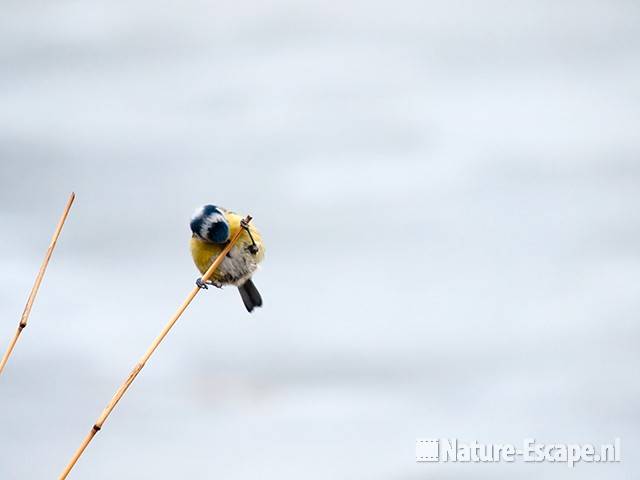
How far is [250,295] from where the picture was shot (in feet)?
38.8

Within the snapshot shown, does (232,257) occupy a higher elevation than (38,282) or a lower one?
higher

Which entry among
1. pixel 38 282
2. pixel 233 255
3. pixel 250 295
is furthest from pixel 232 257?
pixel 38 282

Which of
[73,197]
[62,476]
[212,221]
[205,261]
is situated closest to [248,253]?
[205,261]

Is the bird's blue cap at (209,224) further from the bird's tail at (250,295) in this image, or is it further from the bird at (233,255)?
the bird's tail at (250,295)

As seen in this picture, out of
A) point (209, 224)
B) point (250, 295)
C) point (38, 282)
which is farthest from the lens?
point (250, 295)

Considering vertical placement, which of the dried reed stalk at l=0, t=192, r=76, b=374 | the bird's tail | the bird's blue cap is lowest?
the dried reed stalk at l=0, t=192, r=76, b=374

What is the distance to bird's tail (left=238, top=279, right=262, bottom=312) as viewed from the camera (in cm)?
1154

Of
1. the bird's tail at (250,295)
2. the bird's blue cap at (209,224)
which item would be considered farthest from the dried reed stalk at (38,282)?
the bird's tail at (250,295)

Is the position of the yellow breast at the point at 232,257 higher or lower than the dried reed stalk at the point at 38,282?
higher

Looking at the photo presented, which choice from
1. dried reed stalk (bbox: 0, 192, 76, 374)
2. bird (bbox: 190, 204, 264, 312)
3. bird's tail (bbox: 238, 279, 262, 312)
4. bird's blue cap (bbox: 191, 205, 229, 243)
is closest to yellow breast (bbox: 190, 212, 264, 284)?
bird (bbox: 190, 204, 264, 312)

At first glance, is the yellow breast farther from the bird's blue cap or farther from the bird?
the bird's blue cap

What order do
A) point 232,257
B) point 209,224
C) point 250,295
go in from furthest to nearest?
point 250,295 < point 232,257 < point 209,224

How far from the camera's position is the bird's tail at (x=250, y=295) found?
37.9 ft

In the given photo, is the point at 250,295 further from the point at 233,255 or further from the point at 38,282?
the point at 38,282
